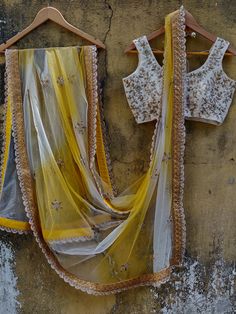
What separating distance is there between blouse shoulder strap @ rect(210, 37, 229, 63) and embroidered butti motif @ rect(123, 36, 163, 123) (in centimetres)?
24

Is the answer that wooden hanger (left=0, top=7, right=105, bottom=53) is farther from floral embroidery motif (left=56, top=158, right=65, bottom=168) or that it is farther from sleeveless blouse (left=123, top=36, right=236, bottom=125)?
floral embroidery motif (left=56, top=158, right=65, bottom=168)

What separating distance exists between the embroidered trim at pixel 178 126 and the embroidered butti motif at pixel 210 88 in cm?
5

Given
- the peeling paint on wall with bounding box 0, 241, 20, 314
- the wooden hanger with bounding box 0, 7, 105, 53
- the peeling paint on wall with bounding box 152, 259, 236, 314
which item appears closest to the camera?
the wooden hanger with bounding box 0, 7, 105, 53

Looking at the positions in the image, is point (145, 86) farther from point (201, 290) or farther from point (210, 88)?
point (201, 290)

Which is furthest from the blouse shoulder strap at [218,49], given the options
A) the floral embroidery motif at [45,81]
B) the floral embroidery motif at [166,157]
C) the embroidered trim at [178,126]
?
the floral embroidery motif at [45,81]

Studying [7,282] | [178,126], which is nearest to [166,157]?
[178,126]

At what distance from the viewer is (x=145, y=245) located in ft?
8.05

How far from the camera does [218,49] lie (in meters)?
2.33

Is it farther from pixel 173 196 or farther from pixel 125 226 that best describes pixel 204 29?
pixel 125 226

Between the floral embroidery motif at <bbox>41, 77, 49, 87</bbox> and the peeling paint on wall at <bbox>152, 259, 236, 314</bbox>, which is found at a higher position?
the floral embroidery motif at <bbox>41, 77, 49, 87</bbox>

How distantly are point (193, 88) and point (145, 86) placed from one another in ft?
0.72

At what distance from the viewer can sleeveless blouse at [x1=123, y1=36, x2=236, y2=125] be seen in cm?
233

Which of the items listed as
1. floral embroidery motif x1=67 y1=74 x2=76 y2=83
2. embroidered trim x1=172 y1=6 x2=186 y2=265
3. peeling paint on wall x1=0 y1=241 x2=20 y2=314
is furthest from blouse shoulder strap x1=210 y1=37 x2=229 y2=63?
peeling paint on wall x1=0 y1=241 x2=20 y2=314

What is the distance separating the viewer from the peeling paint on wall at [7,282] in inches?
104
